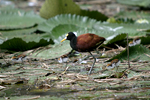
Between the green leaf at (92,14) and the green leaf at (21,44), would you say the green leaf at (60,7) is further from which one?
the green leaf at (21,44)

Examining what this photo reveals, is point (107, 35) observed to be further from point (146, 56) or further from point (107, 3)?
point (107, 3)

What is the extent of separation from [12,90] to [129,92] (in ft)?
5.26

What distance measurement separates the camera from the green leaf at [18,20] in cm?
664

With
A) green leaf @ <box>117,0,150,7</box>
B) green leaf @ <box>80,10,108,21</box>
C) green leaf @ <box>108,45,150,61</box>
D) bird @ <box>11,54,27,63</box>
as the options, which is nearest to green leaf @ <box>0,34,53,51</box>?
bird @ <box>11,54,27,63</box>

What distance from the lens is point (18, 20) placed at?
23.2 ft

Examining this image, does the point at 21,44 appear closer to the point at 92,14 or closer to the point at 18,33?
the point at 18,33

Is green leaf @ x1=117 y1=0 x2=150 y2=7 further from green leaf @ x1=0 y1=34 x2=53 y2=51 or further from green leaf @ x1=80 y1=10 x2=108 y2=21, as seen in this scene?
green leaf @ x1=0 y1=34 x2=53 y2=51

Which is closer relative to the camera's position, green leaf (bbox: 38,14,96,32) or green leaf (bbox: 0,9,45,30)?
green leaf (bbox: 38,14,96,32)

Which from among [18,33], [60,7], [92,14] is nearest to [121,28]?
[92,14]

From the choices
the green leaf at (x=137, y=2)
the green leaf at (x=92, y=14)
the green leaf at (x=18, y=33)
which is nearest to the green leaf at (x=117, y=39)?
the green leaf at (x=92, y=14)

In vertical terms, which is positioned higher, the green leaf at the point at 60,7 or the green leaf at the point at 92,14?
the green leaf at the point at 60,7

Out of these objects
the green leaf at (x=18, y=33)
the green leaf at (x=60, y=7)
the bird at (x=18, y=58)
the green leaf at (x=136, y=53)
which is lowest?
the green leaf at (x=18, y=33)

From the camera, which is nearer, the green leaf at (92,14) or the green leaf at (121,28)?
the green leaf at (121,28)

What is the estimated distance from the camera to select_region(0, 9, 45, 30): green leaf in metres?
6.64
